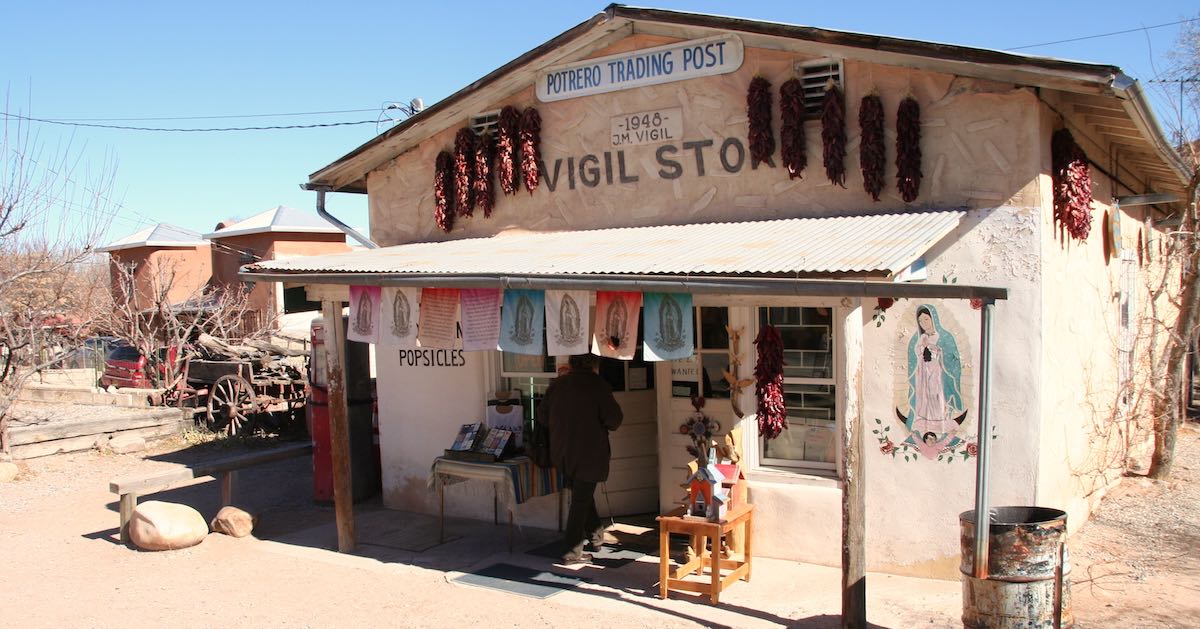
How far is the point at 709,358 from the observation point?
835cm

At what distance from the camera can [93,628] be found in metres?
6.82

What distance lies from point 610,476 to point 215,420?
9116mm

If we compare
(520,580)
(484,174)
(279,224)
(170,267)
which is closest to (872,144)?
(484,174)

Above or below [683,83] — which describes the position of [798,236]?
below

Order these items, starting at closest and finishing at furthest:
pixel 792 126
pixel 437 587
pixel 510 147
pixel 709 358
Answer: pixel 437 587
pixel 792 126
pixel 709 358
pixel 510 147

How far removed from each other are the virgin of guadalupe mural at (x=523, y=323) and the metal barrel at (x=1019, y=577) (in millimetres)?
3553

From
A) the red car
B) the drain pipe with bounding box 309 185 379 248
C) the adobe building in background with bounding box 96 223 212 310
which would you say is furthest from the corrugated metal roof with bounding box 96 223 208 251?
the drain pipe with bounding box 309 185 379 248

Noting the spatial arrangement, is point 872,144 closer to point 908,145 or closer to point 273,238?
point 908,145

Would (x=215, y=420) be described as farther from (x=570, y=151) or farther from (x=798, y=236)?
(x=798, y=236)

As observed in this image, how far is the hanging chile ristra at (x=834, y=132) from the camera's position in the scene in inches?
299

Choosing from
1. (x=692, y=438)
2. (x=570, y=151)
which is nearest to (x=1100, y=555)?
(x=692, y=438)

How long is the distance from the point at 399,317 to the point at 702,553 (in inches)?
130

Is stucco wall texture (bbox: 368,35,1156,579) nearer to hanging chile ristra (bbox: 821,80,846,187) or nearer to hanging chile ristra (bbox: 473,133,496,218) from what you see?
hanging chile ristra (bbox: 821,80,846,187)

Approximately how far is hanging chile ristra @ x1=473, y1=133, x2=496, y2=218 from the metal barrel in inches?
241
